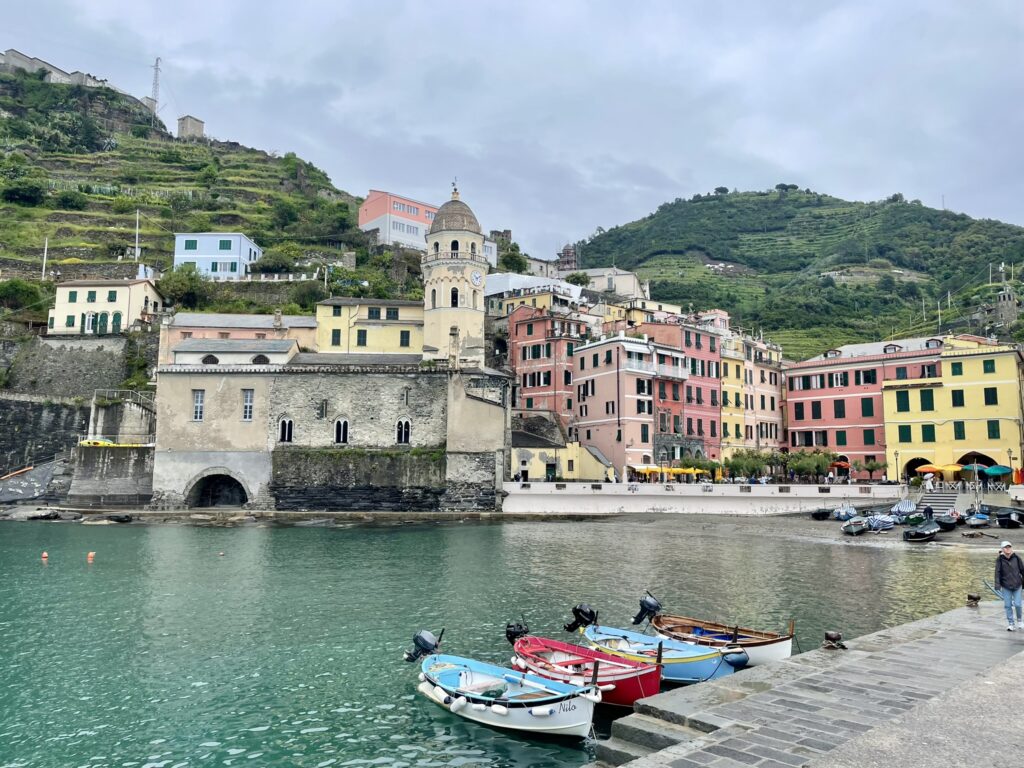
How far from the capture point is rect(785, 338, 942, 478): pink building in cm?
5350

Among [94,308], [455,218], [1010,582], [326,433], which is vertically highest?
[455,218]

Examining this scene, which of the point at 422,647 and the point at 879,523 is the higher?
the point at 879,523

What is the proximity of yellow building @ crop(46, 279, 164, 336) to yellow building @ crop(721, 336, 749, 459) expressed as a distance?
49.0 metres

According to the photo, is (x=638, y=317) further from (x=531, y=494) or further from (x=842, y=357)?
(x=531, y=494)

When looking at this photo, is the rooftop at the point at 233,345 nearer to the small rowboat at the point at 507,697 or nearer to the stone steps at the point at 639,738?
the small rowboat at the point at 507,697

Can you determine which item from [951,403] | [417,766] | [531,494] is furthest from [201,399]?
[951,403]

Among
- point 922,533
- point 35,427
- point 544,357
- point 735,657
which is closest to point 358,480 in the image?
point 544,357

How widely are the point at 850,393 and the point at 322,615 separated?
4929 cm

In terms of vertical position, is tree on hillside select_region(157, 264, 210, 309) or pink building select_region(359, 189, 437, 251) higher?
pink building select_region(359, 189, 437, 251)

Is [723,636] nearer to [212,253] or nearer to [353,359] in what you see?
[353,359]

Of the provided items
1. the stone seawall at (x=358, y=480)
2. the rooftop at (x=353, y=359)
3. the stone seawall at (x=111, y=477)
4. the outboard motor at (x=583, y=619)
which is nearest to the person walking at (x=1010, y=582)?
the outboard motor at (x=583, y=619)

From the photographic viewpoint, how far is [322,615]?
19.0 meters

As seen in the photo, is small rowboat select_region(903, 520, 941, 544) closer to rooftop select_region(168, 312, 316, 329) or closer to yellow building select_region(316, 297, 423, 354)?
yellow building select_region(316, 297, 423, 354)

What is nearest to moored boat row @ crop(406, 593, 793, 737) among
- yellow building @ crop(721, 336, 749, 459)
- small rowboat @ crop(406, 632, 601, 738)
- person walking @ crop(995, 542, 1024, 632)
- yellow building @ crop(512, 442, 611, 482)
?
small rowboat @ crop(406, 632, 601, 738)
